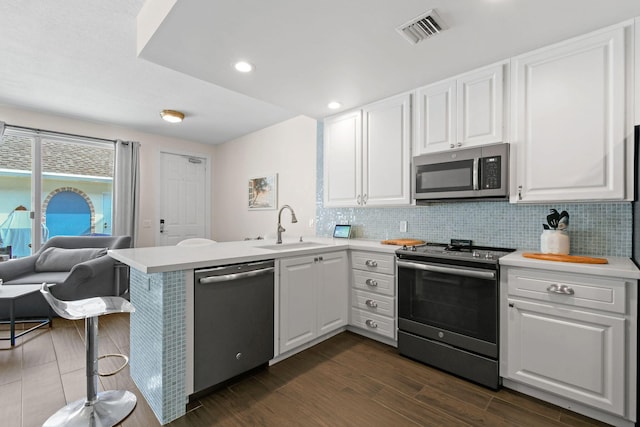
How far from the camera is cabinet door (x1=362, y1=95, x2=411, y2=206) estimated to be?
2.75m

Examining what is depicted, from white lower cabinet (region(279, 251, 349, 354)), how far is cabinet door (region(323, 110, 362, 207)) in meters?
0.71

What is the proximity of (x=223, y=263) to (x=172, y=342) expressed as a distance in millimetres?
512

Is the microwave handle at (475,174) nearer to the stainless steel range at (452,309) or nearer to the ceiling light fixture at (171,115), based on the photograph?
the stainless steel range at (452,309)

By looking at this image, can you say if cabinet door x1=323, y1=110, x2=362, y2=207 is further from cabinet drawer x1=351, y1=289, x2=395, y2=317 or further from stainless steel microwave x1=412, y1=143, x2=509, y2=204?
cabinet drawer x1=351, y1=289, x2=395, y2=317

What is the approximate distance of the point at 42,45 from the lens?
2.49 meters

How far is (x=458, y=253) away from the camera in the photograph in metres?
2.21

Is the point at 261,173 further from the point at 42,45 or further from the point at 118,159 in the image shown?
the point at 42,45

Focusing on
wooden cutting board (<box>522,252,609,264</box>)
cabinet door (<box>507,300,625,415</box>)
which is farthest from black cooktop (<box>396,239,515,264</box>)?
cabinet door (<box>507,300,625,415</box>)

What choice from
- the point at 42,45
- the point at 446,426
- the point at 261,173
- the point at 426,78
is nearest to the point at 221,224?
the point at 261,173

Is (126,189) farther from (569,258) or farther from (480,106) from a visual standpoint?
(569,258)

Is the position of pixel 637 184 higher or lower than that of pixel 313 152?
lower

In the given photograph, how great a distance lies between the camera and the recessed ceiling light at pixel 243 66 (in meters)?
2.25

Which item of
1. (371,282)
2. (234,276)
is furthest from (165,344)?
(371,282)

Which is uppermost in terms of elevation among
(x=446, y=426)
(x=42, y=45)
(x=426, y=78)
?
(x=42, y=45)
